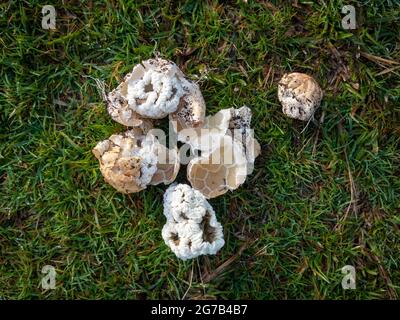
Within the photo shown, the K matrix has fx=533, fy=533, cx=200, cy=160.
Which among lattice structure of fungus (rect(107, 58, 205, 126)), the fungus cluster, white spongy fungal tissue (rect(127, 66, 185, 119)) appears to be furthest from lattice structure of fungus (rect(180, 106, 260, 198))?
white spongy fungal tissue (rect(127, 66, 185, 119))

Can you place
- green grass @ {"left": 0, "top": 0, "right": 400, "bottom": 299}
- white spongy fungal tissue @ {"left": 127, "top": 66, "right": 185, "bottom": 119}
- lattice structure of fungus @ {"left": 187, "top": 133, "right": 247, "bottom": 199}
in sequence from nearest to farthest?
white spongy fungal tissue @ {"left": 127, "top": 66, "right": 185, "bottom": 119} → lattice structure of fungus @ {"left": 187, "top": 133, "right": 247, "bottom": 199} → green grass @ {"left": 0, "top": 0, "right": 400, "bottom": 299}

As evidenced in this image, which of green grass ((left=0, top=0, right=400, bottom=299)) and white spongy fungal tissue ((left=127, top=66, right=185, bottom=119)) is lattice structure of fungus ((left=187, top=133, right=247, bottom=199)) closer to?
green grass ((left=0, top=0, right=400, bottom=299))

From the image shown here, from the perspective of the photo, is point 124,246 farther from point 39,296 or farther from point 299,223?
point 299,223

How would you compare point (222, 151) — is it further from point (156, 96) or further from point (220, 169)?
point (156, 96)

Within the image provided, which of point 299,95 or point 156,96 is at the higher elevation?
point 156,96

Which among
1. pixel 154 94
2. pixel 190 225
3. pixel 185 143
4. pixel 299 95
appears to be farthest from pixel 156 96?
pixel 299 95

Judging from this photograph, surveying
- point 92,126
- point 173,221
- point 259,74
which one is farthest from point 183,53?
point 173,221

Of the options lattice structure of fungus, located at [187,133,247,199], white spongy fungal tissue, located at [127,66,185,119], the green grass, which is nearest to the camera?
white spongy fungal tissue, located at [127,66,185,119]
